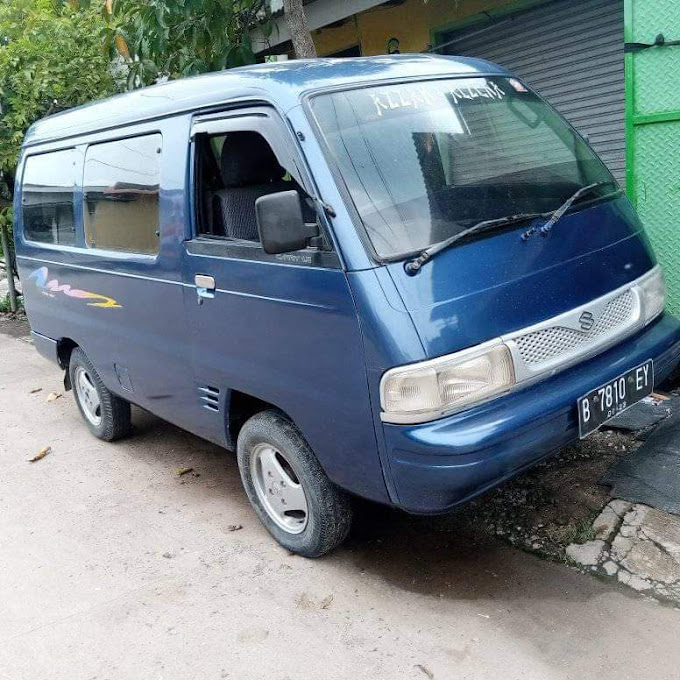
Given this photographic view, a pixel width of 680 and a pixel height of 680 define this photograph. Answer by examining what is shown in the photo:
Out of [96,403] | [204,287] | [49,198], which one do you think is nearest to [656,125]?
[204,287]

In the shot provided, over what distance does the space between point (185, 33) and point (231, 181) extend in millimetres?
3343

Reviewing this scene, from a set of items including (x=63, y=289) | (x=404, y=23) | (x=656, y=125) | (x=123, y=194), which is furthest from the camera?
(x=404, y=23)

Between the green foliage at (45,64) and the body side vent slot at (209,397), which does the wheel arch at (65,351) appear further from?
the green foliage at (45,64)

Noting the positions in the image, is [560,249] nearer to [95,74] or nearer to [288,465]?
[288,465]

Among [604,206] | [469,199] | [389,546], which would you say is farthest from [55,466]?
[604,206]

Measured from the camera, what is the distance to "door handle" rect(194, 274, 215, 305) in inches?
139

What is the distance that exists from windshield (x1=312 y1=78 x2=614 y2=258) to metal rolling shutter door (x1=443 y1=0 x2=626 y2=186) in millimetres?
3024

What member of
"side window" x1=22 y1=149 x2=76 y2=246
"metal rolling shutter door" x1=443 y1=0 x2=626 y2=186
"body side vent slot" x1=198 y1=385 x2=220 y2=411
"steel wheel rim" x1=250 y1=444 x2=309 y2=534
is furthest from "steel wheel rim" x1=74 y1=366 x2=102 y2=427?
"metal rolling shutter door" x1=443 y1=0 x2=626 y2=186

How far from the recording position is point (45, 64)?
8.57 m

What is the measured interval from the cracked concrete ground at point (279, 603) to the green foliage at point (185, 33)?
3.63m

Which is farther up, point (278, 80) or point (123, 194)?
point (278, 80)

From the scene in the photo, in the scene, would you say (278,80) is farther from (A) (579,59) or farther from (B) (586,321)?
(A) (579,59)

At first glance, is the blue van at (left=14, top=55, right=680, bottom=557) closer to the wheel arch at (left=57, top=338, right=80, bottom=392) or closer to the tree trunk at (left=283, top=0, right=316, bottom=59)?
the wheel arch at (left=57, top=338, right=80, bottom=392)

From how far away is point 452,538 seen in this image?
3.65m
